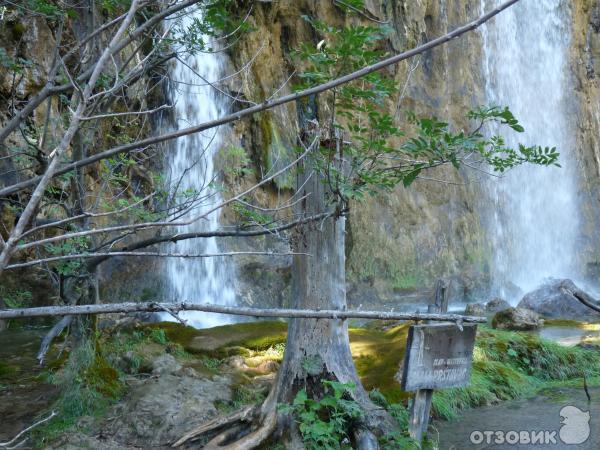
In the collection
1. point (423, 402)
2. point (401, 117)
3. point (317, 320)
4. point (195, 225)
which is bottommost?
point (423, 402)

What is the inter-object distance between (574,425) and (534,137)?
19997 millimetres

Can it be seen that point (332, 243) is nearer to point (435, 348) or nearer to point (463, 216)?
point (435, 348)

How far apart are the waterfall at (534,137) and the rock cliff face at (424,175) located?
608 mm

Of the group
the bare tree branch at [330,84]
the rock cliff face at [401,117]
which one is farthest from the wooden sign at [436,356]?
the rock cliff face at [401,117]

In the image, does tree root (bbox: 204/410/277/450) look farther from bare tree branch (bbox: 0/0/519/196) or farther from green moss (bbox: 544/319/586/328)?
green moss (bbox: 544/319/586/328)

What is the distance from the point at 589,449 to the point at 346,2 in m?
4.26

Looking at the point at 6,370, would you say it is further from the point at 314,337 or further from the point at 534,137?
the point at 534,137

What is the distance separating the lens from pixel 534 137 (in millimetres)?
23812

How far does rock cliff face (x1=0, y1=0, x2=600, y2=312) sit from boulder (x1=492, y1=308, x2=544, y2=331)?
4.93 metres

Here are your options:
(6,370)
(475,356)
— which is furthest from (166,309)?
(475,356)

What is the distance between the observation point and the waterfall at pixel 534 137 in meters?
22.4

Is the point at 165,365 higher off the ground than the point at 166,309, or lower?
lower

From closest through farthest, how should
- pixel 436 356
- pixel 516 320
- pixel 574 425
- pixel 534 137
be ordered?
pixel 436 356, pixel 574 425, pixel 516 320, pixel 534 137

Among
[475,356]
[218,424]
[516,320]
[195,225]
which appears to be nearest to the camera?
[218,424]
